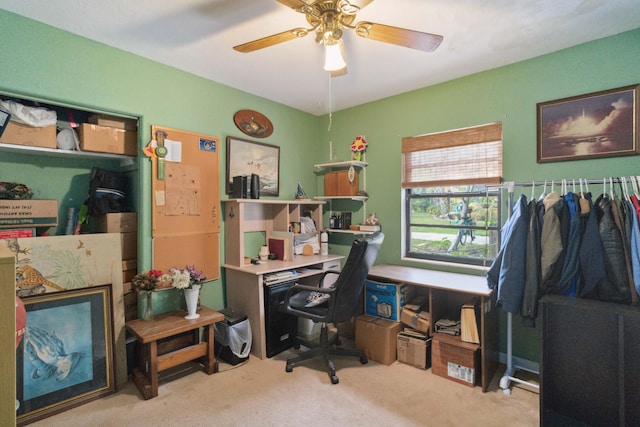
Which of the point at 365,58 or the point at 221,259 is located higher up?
the point at 365,58

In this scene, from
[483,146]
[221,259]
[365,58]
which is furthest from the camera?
[221,259]

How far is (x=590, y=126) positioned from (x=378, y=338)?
2.32 m

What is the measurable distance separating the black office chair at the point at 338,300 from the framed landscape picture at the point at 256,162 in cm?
135

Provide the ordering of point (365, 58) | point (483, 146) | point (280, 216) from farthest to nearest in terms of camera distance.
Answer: point (280, 216) → point (483, 146) → point (365, 58)

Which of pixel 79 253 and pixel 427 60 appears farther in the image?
pixel 427 60

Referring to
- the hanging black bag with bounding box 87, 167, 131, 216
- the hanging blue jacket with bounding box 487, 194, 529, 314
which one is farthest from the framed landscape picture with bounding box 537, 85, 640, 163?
the hanging black bag with bounding box 87, 167, 131, 216

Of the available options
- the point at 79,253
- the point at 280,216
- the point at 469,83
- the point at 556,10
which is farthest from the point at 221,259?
the point at 556,10

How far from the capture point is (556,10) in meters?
1.85

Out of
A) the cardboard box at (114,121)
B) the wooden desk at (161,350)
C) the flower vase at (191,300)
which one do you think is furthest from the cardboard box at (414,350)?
the cardboard box at (114,121)

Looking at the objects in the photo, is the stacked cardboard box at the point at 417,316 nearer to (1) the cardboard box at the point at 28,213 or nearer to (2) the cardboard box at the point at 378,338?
(2) the cardboard box at the point at 378,338

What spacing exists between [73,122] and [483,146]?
3378 millimetres

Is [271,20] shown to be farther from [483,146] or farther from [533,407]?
[533,407]

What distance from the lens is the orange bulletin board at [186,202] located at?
257 centimetres

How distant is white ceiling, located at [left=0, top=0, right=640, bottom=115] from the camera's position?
6.05 feet
